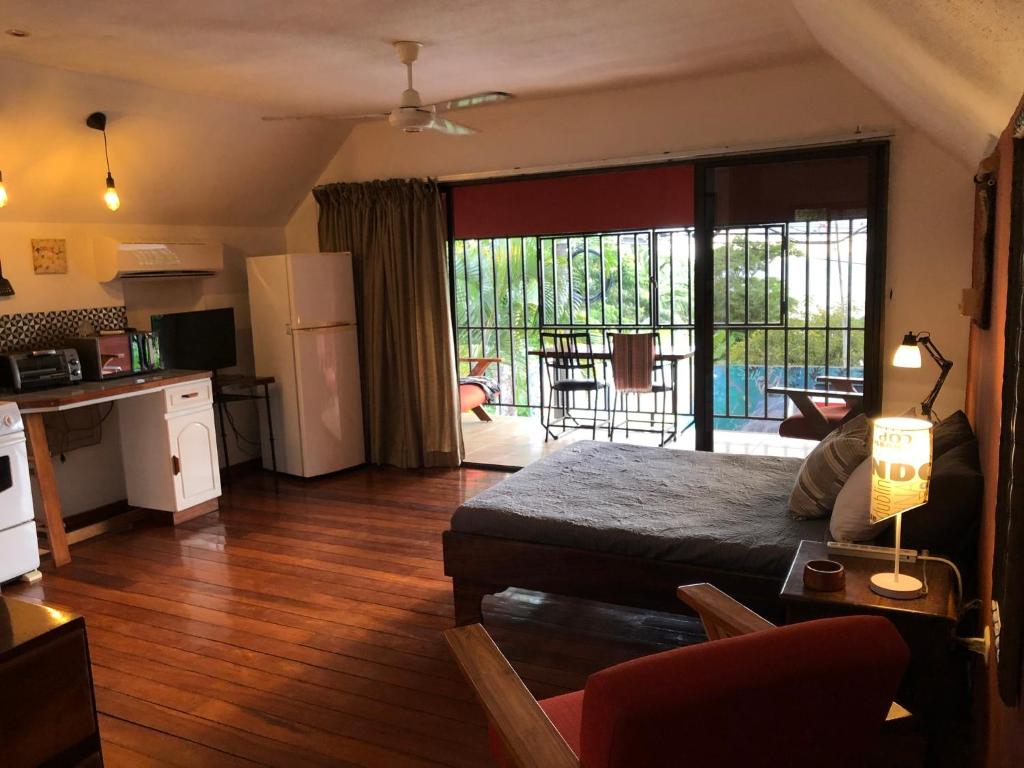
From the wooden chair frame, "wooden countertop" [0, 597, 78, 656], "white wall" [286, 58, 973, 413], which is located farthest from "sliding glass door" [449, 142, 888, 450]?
"wooden countertop" [0, 597, 78, 656]

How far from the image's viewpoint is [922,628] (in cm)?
202

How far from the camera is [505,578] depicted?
3.14 metres

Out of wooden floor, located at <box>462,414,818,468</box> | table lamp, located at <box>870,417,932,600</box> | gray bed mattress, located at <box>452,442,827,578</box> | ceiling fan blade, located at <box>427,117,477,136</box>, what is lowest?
wooden floor, located at <box>462,414,818,468</box>

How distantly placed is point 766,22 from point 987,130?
172 cm

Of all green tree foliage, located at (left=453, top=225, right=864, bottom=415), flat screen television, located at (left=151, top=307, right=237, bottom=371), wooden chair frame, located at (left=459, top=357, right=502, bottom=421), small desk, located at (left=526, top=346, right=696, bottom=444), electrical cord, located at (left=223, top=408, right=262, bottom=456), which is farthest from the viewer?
wooden chair frame, located at (left=459, top=357, right=502, bottom=421)

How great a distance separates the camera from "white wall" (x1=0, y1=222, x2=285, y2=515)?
4676 mm

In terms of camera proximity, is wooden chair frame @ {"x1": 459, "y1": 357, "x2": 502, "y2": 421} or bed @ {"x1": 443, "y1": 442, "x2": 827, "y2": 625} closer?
bed @ {"x1": 443, "y1": 442, "x2": 827, "y2": 625}

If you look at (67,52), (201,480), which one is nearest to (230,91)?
(67,52)

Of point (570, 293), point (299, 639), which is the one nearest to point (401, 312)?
point (570, 293)

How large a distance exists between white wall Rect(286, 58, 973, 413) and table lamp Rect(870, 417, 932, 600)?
8.74ft

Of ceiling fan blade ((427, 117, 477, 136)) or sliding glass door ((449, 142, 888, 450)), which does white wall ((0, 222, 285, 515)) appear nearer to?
→ sliding glass door ((449, 142, 888, 450))

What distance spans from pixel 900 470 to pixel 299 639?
7.74 feet

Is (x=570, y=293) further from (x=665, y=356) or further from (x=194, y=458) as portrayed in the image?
(x=194, y=458)

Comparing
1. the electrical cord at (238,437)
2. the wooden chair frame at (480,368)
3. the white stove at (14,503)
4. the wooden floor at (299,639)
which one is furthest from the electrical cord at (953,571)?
the wooden chair frame at (480,368)
